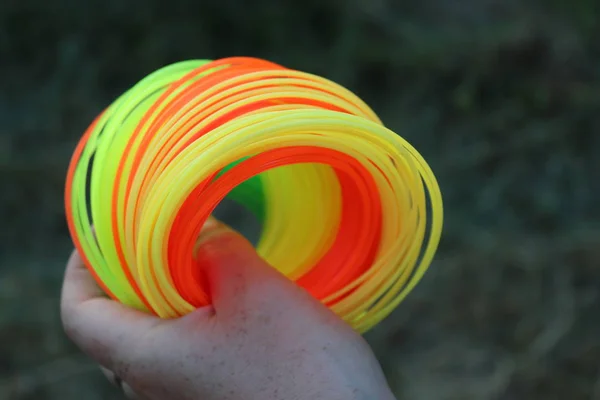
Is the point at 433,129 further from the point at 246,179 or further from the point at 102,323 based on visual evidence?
the point at 102,323

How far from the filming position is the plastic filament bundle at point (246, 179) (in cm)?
61

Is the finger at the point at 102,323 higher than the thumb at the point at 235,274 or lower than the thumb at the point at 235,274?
lower

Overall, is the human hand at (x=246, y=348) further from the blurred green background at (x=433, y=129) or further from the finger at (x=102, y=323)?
the blurred green background at (x=433, y=129)

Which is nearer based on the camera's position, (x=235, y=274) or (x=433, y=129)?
(x=235, y=274)

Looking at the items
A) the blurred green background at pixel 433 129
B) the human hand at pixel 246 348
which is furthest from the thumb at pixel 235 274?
the blurred green background at pixel 433 129

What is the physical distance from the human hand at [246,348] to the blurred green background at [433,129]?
2.70 feet

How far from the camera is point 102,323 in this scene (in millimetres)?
706

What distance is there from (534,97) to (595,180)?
27 cm

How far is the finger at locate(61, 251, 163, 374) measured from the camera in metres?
0.68

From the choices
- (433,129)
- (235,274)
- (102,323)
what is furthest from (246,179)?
(433,129)

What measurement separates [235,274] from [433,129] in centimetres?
117

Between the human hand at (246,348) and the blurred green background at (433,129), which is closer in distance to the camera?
the human hand at (246,348)

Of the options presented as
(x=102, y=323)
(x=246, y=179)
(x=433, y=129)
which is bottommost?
(x=433, y=129)

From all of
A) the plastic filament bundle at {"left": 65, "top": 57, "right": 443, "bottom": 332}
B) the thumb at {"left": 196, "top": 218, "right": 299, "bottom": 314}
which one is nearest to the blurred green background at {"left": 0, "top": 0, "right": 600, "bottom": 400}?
the plastic filament bundle at {"left": 65, "top": 57, "right": 443, "bottom": 332}
